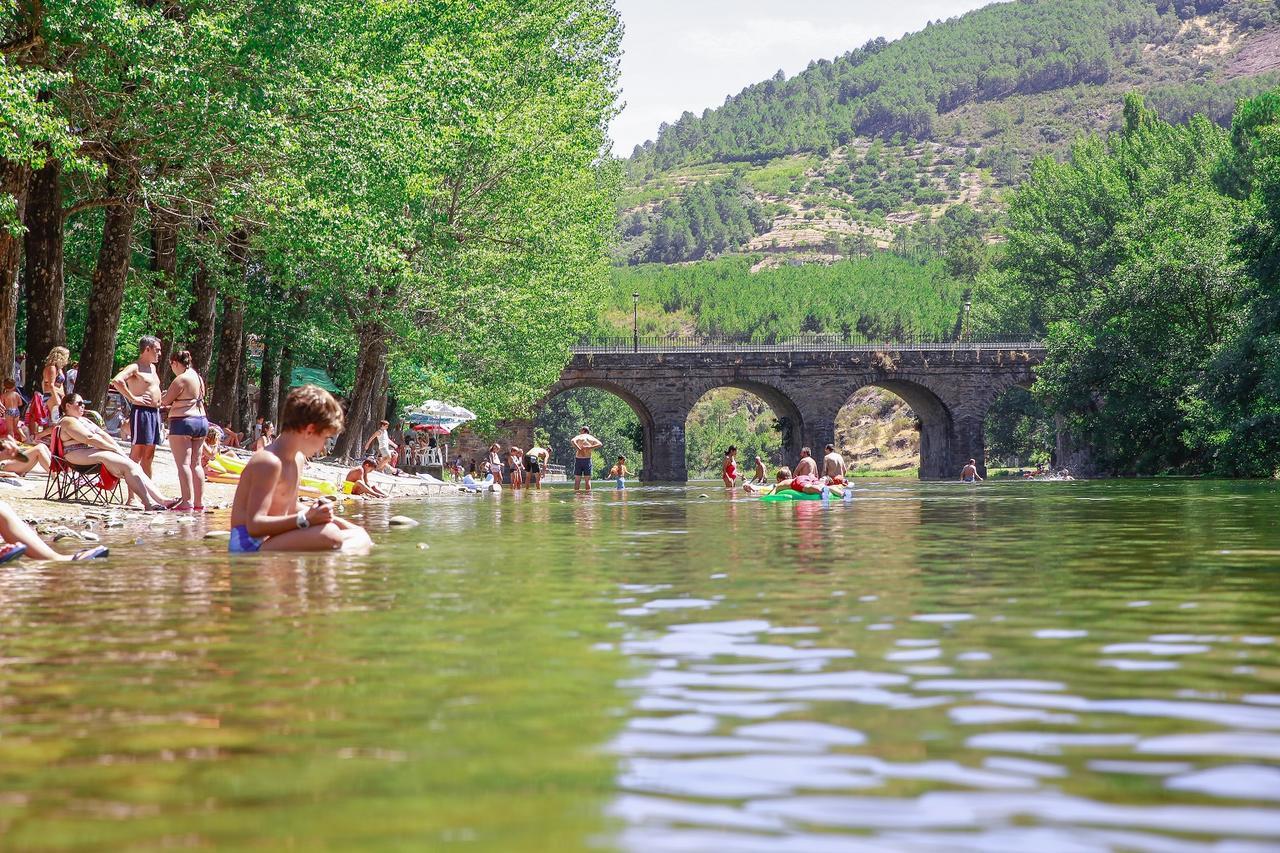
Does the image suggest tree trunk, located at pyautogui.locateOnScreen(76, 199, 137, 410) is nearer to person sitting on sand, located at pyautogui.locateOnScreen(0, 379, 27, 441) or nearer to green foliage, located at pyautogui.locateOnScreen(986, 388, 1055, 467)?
person sitting on sand, located at pyautogui.locateOnScreen(0, 379, 27, 441)

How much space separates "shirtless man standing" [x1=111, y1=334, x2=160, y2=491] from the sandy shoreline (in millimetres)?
635

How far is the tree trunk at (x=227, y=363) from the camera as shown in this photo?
29234 millimetres

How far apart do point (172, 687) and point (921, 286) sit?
114055 millimetres

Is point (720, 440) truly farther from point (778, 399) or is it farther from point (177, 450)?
point (177, 450)

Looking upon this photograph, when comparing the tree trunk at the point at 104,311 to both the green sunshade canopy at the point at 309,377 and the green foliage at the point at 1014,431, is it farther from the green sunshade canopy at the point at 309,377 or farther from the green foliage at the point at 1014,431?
the green foliage at the point at 1014,431

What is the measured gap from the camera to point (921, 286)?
380 ft

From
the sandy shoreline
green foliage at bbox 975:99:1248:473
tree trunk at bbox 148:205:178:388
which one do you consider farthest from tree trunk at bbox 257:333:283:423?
green foliage at bbox 975:99:1248:473

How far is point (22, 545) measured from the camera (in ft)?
29.7

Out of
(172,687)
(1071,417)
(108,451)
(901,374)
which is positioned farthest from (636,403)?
(172,687)

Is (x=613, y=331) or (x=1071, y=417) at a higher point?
(x=613, y=331)

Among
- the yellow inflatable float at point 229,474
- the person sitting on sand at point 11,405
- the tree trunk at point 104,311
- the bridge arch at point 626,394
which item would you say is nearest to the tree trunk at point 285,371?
the yellow inflatable float at point 229,474

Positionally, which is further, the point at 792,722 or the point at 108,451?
the point at 108,451

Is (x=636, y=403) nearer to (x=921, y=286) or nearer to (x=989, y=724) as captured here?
(x=921, y=286)

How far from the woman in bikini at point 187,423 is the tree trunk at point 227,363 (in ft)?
45.9
